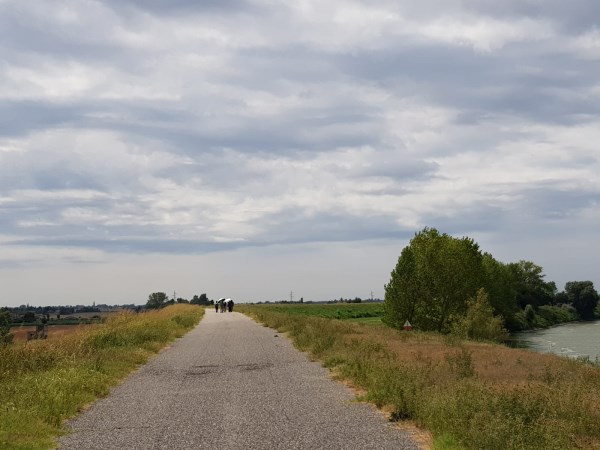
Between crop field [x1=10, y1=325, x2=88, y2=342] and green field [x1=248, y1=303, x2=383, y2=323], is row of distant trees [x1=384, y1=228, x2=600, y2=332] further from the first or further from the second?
crop field [x1=10, y1=325, x2=88, y2=342]

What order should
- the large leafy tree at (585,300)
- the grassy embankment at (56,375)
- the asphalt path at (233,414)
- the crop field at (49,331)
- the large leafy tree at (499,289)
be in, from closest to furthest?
1. the asphalt path at (233,414)
2. the grassy embankment at (56,375)
3. the crop field at (49,331)
4. the large leafy tree at (499,289)
5. the large leafy tree at (585,300)

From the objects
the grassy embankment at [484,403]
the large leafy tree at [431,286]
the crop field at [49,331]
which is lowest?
the grassy embankment at [484,403]

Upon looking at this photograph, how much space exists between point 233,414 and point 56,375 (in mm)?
6042

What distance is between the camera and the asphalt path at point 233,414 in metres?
9.55

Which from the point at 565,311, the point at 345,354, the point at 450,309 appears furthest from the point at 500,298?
the point at 345,354

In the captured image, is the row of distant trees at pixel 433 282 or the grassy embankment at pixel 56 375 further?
the row of distant trees at pixel 433 282

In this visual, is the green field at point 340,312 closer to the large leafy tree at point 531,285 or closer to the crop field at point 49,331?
the large leafy tree at point 531,285

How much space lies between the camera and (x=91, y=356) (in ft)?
66.4

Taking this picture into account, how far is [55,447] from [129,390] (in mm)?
6170

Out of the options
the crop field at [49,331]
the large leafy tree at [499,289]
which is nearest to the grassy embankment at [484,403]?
the crop field at [49,331]

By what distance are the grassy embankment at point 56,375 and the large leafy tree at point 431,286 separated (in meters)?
36.1

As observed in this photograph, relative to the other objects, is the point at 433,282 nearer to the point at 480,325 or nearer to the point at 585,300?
the point at 480,325

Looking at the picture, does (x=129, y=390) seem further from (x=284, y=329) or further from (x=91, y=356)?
(x=284, y=329)

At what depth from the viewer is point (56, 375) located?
50.2 feet
